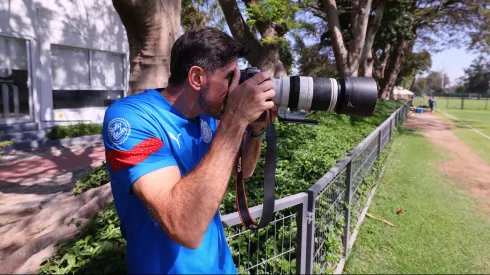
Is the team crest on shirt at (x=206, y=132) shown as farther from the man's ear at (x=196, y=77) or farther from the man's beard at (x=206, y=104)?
the man's ear at (x=196, y=77)

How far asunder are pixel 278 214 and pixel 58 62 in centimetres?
1106

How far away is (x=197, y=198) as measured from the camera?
113 cm

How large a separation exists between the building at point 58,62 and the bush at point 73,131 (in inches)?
12.8

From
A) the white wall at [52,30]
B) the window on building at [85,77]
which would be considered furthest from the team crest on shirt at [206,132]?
the window on building at [85,77]

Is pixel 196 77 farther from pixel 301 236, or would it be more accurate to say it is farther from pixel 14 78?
pixel 14 78

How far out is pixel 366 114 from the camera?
184 cm

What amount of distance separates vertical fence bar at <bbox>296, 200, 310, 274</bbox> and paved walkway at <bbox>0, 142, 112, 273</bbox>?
6.37 feet

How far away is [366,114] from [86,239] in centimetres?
216

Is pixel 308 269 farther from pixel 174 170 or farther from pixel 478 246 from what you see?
pixel 478 246

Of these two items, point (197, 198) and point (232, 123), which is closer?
point (197, 198)

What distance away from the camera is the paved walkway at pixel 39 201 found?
331 centimetres

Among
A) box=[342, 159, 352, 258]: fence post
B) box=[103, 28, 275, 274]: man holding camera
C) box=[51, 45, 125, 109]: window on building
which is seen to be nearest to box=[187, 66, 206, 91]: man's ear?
box=[103, 28, 275, 274]: man holding camera

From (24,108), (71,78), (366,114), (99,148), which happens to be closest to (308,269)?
(366,114)

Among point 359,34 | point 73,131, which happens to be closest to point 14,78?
point 73,131
